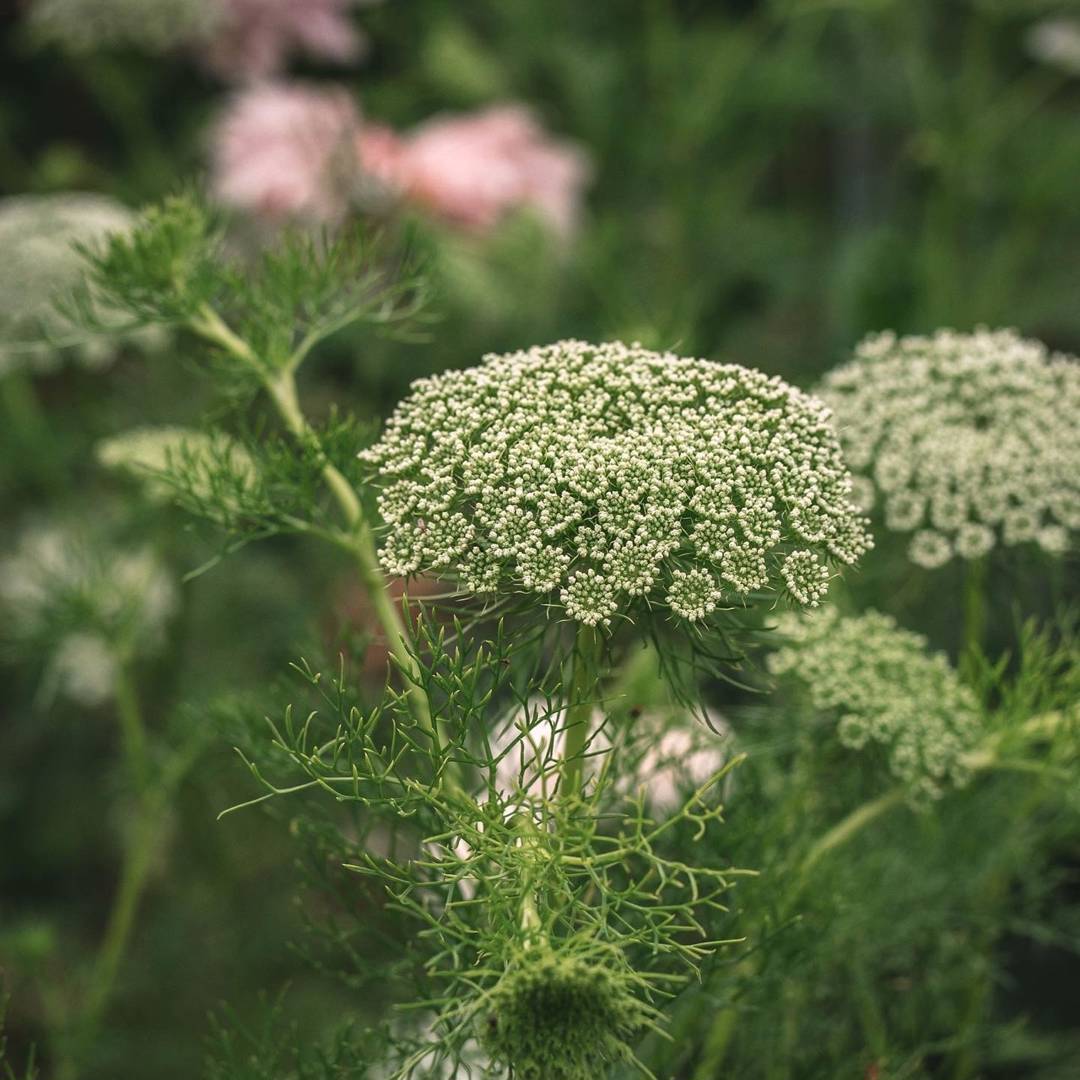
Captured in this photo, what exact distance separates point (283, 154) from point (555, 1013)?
1.06 metres

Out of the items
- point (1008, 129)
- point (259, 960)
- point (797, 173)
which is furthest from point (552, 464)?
point (797, 173)

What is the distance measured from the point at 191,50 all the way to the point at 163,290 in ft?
3.42

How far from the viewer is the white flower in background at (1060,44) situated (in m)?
1.36

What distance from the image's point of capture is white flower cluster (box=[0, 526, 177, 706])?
0.71 m

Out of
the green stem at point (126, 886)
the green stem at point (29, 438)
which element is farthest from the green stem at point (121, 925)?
the green stem at point (29, 438)

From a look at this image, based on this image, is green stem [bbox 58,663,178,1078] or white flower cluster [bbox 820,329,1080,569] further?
green stem [bbox 58,663,178,1078]

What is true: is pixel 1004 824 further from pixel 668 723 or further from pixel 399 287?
pixel 399 287

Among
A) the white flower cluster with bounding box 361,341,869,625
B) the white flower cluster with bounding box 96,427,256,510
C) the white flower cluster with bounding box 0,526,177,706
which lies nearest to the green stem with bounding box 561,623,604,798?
the white flower cluster with bounding box 361,341,869,625

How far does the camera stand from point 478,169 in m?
1.29

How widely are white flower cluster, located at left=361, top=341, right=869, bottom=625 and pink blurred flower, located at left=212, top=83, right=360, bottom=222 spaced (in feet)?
2.60

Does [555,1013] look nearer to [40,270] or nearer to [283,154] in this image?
[40,270]

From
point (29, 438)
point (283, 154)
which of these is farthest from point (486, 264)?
point (29, 438)

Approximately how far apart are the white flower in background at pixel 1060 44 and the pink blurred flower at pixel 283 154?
2.59 feet

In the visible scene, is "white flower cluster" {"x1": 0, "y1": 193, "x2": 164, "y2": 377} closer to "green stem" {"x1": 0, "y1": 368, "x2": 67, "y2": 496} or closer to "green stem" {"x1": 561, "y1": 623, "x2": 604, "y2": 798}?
"green stem" {"x1": 0, "y1": 368, "x2": 67, "y2": 496}
